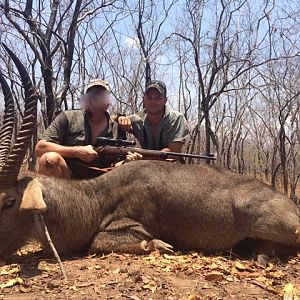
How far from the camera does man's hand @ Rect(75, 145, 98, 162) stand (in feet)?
21.7

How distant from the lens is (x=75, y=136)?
729cm

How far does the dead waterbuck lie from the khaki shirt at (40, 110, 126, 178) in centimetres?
84

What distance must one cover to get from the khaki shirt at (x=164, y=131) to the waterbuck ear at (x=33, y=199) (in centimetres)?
314

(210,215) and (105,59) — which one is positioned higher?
(105,59)

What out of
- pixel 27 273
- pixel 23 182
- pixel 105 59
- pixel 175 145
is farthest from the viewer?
pixel 105 59

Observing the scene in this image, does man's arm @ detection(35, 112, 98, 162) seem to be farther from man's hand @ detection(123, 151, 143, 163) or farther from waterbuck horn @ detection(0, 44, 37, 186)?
waterbuck horn @ detection(0, 44, 37, 186)

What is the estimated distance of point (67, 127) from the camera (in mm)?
7246

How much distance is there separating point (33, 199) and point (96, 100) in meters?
2.65

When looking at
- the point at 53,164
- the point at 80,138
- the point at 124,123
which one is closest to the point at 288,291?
the point at 53,164

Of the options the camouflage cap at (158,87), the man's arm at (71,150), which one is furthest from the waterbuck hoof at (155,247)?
the camouflage cap at (158,87)

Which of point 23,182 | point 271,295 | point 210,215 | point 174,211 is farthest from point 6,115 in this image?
point 271,295

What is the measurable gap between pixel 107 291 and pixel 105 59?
2242cm

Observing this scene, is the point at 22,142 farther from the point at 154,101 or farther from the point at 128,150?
the point at 154,101

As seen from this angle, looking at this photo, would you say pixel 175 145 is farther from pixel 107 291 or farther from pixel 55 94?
pixel 55 94
